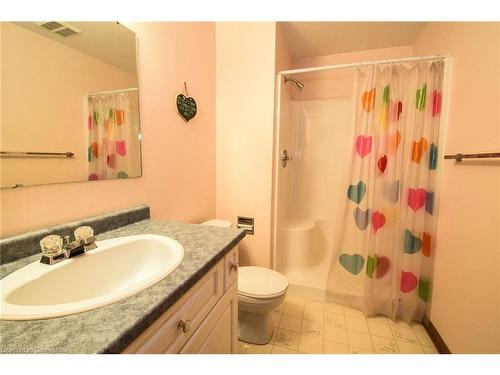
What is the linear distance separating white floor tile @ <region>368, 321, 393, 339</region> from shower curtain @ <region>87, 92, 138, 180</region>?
176 centimetres

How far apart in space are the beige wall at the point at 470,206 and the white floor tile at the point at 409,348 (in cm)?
16

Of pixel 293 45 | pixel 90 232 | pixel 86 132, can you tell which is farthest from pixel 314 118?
pixel 90 232

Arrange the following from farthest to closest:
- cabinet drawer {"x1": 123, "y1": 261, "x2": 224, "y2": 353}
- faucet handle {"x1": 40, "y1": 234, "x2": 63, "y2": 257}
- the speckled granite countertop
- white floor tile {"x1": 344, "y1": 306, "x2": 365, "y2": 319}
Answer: white floor tile {"x1": 344, "y1": 306, "x2": 365, "y2": 319}
faucet handle {"x1": 40, "y1": 234, "x2": 63, "y2": 257}
cabinet drawer {"x1": 123, "y1": 261, "x2": 224, "y2": 353}
the speckled granite countertop

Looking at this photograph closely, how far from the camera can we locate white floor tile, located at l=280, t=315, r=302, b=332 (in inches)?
56.4

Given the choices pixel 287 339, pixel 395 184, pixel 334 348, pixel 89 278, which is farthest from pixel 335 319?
pixel 89 278

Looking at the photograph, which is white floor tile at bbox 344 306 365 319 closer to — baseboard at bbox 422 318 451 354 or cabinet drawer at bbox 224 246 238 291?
baseboard at bbox 422 318 451 354

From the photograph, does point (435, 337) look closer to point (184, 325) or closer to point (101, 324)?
point (184, 325)

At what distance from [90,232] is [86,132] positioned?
15.2 inches

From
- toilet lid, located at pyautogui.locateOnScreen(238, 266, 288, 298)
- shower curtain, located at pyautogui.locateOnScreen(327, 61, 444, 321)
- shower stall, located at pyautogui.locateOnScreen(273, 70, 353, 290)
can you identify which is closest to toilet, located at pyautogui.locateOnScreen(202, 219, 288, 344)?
toilet lid, located at pyautogui.locateOnScreen(238, 266, 288, 298)

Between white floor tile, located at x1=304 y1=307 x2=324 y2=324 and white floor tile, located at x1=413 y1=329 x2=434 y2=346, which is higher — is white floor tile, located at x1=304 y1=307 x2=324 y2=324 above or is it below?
above

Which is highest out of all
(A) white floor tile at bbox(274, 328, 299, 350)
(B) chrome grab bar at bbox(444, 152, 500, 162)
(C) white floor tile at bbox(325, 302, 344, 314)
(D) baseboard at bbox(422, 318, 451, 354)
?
(B) chrome grab bar at bbox(444, 152, 500, 162)

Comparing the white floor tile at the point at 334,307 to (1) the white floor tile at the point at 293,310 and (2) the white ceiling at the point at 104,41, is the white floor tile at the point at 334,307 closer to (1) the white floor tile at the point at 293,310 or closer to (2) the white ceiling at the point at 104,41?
(1) the white floor tile at the point at 293,310

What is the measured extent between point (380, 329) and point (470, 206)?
96 cm
